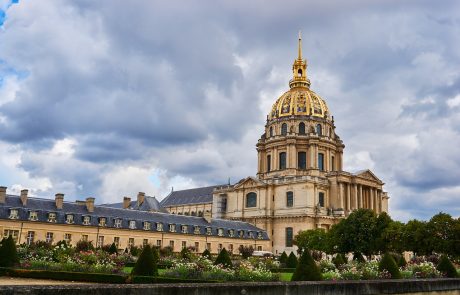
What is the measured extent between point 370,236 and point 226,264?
93.0 ft

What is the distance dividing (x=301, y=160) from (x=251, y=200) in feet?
34.9

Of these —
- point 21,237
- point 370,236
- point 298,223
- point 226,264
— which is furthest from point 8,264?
point 298,223

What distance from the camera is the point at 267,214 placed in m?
75.7

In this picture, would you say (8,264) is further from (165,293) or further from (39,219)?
(39,219)

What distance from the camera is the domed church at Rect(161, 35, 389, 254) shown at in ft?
239

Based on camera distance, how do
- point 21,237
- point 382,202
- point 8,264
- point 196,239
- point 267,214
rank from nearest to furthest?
point 8,264 < point 21,237 < point 196,239 < point 267,214 < point 382,202

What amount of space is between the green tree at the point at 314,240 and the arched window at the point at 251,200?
55.2 ft

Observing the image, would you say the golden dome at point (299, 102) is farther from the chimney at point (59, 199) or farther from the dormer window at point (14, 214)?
Answer: the dormer window at point (14, 214)

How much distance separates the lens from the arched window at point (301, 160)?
80.0 meters

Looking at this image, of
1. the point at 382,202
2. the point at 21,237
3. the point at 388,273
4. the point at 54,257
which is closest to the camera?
the point at 388,273

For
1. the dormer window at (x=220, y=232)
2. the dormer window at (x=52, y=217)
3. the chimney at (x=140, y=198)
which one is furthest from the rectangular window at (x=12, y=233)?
the chimney at (x=140, y=198)

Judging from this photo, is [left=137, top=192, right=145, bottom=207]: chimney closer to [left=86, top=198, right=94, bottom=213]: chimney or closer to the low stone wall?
[left=86, top=198, right=94, bottom=213]: chimney

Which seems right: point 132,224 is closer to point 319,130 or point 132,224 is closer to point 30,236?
point 30,236

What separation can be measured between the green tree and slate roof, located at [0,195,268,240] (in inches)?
379
